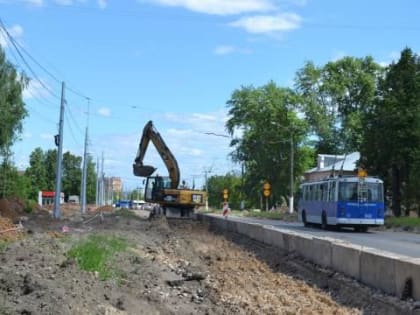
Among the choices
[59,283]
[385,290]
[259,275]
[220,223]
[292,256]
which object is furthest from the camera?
[220,223]

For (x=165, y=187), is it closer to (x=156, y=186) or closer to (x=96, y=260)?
(x=156, y=186)

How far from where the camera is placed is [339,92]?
97.7 metres

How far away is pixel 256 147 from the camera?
324ft

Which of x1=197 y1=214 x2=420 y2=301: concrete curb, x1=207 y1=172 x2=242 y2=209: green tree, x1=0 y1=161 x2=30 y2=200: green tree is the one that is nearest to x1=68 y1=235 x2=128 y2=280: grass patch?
x1=197 y1=214 x2=420 y2=301: concrete curb

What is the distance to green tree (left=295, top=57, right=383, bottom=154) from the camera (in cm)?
9731

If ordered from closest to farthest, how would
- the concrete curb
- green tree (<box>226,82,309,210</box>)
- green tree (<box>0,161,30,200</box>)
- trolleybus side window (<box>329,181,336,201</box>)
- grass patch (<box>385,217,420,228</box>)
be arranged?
the concrete curb → trolleybus side window (<box>329,181,336,201</box>) → grass patch (<box>385,217,420,228</box>) → green tree (<box>0,161,30,200</box>) → green tree (<box>226,82,309,210</box>)

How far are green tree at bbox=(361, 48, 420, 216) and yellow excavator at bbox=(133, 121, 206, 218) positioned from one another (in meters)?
15.0

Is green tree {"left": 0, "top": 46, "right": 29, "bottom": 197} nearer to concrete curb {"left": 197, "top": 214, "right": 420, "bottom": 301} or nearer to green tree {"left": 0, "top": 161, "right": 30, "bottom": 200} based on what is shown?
green tree {"left": 0, "top": 161, "right": 30, "bottom": 200}

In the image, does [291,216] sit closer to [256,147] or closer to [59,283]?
[256,147]

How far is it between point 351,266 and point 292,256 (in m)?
5.39

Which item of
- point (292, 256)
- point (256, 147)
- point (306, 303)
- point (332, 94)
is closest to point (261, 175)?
point (256, 147)

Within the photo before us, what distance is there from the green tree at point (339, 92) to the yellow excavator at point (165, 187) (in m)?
55.2

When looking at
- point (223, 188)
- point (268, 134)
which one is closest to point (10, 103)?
point (268, 134)

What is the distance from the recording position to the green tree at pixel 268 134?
96688 mm
